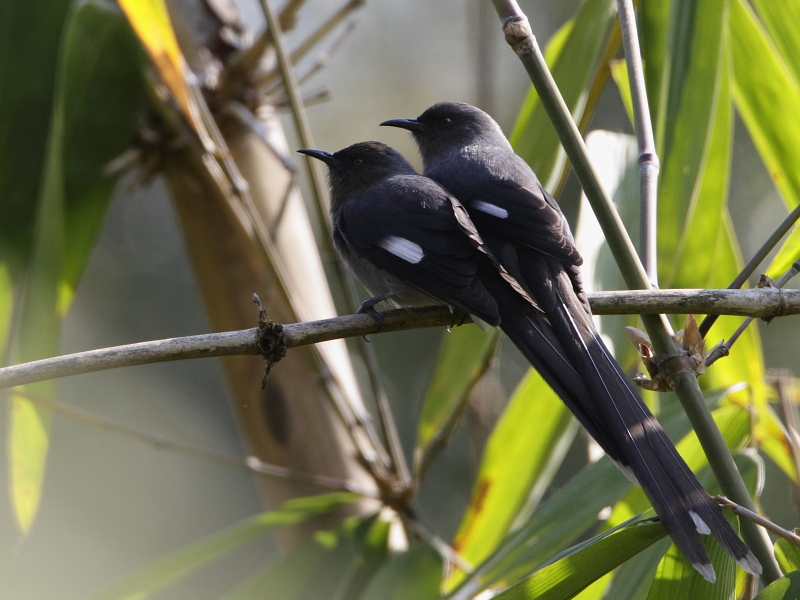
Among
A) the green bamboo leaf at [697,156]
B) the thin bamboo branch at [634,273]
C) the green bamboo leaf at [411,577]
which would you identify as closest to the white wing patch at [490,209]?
the green bamboo leaf at [697,156]

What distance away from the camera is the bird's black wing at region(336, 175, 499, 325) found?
225 cm

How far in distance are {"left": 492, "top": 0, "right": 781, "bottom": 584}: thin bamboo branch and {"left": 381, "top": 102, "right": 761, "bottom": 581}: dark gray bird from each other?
83 mm

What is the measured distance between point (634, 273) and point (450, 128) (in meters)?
1.69

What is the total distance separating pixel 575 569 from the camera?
1.62 meters

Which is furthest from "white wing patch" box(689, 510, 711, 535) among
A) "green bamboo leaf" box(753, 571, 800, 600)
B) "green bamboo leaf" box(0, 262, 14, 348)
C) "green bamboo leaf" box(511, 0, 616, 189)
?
"green bamboo leaf" box(0, 262, 14, 348)

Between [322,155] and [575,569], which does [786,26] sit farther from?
[575,569]

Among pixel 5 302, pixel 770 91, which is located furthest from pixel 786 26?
pixel 5 302

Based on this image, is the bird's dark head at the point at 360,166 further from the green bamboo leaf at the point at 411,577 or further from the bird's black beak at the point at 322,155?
the green bamboo leaf at the point at 411,577

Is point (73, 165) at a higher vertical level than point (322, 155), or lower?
higher

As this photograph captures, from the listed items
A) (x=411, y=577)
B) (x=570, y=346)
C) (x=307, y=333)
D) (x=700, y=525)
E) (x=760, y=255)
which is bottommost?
(x=411, y=577)

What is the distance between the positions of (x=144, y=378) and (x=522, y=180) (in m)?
5.28

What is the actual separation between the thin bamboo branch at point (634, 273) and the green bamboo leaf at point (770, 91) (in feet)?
3.23

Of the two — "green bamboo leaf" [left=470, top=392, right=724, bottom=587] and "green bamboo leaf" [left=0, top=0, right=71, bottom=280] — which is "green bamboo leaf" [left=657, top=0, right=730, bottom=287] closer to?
"green bamboo leaf" [left=470, top=392, right=724, bottom=587]

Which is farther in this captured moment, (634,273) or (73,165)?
(73,165)
